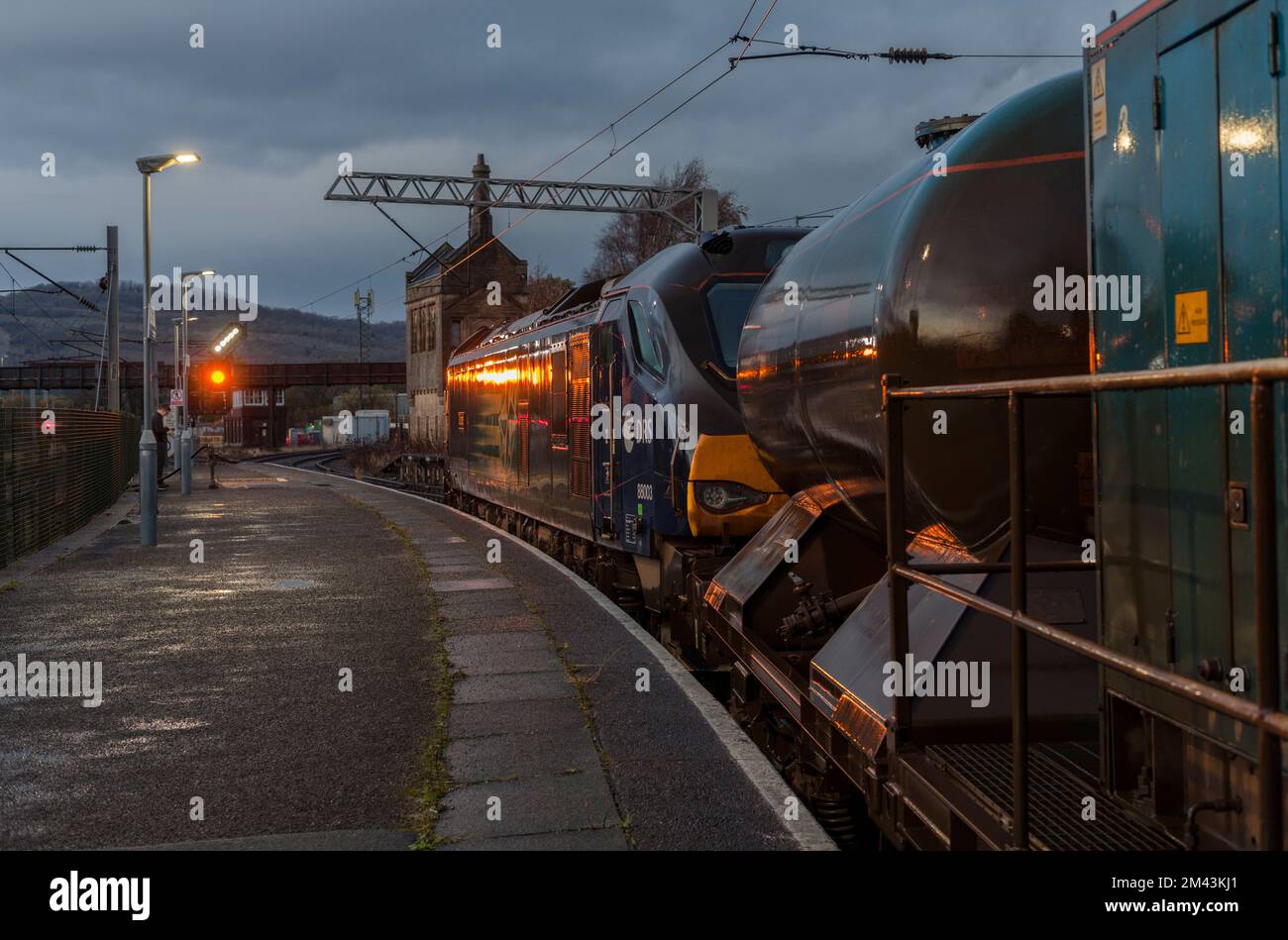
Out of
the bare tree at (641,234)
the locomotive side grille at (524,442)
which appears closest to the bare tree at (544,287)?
the bare tree at (641,234)

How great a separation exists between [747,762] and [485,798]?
1.39 m

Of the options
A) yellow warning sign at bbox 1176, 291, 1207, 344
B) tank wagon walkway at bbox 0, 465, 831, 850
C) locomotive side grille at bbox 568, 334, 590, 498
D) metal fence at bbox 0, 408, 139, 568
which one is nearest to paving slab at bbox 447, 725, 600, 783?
tank wagon walkway at bbox 0, 465, 831, 850

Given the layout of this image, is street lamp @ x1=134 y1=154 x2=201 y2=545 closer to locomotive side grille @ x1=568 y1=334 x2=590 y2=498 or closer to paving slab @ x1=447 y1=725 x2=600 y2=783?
locomotive side grille @ x1=568 y1=334 x2=590 y2=498

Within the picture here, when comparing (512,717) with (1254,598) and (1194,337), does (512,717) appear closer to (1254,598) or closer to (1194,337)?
(1194,337)

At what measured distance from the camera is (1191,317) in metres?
3.33

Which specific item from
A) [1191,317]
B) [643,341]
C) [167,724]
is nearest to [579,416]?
[643,341]

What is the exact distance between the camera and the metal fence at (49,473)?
15.7 m

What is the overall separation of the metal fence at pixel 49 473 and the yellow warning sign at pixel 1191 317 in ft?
48.8

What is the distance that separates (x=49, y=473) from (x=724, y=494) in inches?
512

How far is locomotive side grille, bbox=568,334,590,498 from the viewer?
12.8 meters
